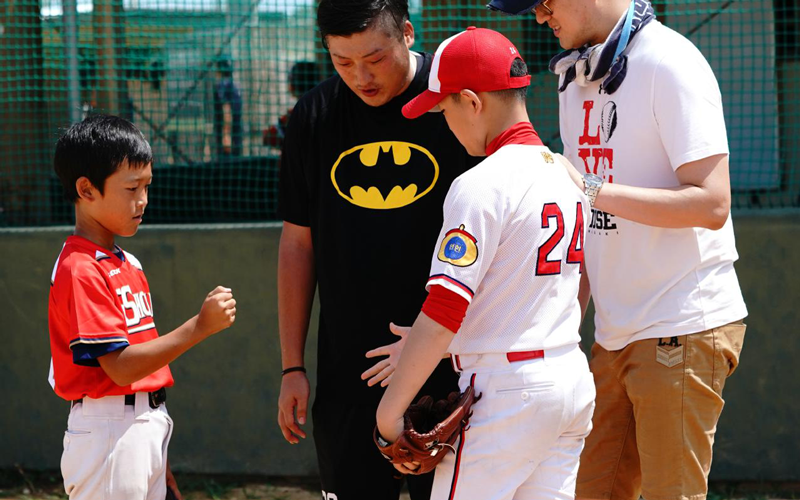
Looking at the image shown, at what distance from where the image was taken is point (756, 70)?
18.1 feet

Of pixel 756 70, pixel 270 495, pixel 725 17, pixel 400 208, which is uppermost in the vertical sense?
pixel 725 17

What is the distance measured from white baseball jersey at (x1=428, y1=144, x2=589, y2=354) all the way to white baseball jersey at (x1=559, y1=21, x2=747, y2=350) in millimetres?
543

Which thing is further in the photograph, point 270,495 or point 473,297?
point 270,495

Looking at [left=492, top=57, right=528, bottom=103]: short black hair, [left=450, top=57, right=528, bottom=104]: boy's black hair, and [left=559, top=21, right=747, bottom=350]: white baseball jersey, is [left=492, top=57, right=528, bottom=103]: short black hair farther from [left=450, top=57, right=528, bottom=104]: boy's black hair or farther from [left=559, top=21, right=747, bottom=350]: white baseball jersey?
[left=559, top=21, right=747, bottom=350]: white baseball jersey

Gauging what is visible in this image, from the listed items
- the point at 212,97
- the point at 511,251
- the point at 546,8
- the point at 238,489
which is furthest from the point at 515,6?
the point at 212,97

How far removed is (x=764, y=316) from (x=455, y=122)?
3202 millimetres

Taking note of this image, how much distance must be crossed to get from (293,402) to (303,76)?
369 centimetres

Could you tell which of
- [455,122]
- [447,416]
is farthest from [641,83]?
[447,416]

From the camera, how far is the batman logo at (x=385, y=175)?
272cm

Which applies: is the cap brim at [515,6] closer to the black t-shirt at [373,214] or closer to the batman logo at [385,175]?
the black t-shirt at [373,214]

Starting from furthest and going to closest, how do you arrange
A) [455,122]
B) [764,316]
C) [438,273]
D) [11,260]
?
[11,260]
[764,316]
[455,122]
[438,273]

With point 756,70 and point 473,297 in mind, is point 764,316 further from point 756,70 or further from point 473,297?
point 473,297

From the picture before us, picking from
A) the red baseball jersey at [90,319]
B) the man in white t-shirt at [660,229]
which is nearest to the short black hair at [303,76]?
the red baseball jersey at [90,319]

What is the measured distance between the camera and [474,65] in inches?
87.6
